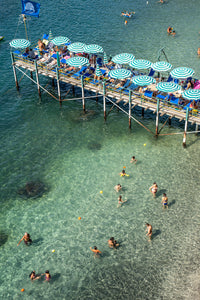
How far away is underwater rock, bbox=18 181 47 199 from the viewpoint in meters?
33.0

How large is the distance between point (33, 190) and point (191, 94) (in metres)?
18.5

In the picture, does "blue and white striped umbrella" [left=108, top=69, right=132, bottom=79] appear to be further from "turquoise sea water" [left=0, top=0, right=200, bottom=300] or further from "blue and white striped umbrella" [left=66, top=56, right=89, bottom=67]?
"turquoise sea water" [left=0, top=0, right=200, bottom=300]

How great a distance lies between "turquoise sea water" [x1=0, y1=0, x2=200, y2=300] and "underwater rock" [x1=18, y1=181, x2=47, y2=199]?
0.59 m

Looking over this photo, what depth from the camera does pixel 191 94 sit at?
118 feet

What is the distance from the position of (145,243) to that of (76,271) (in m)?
5.89

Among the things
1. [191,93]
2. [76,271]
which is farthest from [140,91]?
[76,271]

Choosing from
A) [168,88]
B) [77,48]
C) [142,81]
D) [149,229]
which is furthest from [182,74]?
[149,229]

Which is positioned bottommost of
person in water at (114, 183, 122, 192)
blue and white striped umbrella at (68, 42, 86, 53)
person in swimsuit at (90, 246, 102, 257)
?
person in swimsuit at (90, 246, 102, 257)

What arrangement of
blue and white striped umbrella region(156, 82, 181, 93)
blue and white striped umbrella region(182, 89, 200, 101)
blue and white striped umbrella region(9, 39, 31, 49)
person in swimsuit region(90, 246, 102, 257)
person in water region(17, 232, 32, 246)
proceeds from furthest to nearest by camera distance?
blue and white striped umbrella region(9, 39, 31, 49) → blue and white striped umbrella region(156, 82, 181, 93) → blue and white striped umbrella region(182, 89, 200, 101) → person in water region(17, 232, 32, 246) → person in swimsuit region(90, 246, 102, 257)

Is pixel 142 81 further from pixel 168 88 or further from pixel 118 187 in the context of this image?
pixel 118 187

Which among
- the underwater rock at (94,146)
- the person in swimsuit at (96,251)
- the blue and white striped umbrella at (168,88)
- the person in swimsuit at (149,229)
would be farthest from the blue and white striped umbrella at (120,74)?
the person in swimsuit at (96,251)

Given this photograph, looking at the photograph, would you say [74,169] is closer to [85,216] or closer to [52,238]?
[85,216]

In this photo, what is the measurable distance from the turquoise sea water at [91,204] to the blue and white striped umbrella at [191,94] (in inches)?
206

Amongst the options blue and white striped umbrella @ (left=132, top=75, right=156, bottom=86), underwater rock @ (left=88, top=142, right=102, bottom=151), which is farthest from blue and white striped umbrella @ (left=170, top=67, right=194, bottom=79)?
underwater rock @ (left=88, top=142, right=102, bottom=151)
